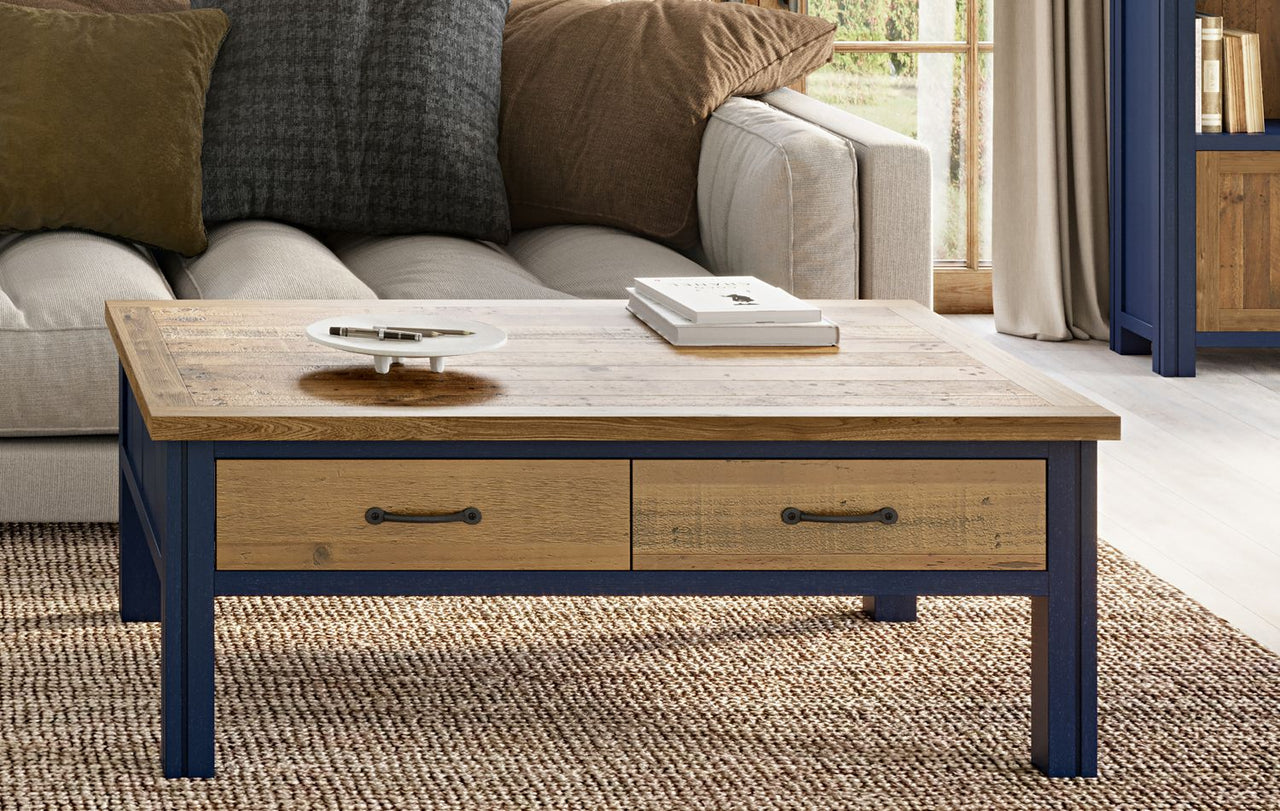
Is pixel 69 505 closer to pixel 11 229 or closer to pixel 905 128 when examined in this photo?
pixel 11 229

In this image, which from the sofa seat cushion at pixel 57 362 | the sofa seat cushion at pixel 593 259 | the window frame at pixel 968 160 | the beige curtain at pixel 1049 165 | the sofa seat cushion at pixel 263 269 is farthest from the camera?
the window frame at pixel 968 160

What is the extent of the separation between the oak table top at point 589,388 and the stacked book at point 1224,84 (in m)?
1.99

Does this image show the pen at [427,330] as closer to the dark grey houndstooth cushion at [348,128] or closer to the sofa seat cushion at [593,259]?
the sofa seat cushion at [593,259]

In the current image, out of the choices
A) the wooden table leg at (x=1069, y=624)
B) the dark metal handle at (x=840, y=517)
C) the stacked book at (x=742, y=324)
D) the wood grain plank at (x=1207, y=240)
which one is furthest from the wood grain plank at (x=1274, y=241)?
the dark metal handle at (x=840, y=517)

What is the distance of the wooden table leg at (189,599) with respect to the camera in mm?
1567

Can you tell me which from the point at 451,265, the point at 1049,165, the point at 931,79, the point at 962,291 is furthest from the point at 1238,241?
the point at 451,265

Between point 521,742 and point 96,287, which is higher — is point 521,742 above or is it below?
below

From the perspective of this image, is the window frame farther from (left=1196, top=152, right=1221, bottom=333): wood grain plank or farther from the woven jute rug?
the woven jute rug

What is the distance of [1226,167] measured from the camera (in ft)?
12.3

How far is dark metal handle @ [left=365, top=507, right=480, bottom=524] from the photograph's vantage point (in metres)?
1.58

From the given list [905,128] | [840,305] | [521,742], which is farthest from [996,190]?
Result: [521,742]

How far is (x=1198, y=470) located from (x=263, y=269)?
159 cm

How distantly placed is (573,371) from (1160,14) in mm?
2413

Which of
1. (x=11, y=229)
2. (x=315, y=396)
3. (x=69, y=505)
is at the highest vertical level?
(x=11, y=229)
